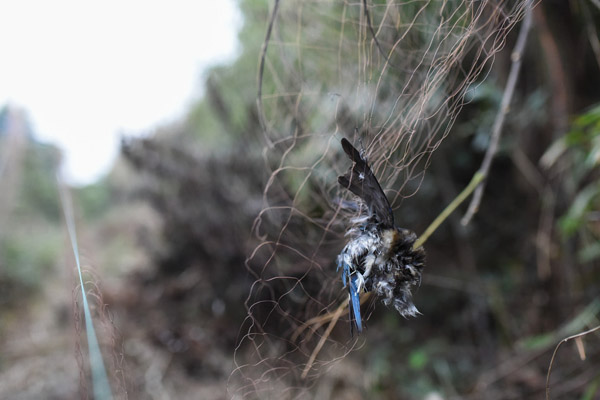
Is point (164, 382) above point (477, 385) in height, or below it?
above

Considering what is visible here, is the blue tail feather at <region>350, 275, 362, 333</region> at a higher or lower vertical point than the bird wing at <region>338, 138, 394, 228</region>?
lower

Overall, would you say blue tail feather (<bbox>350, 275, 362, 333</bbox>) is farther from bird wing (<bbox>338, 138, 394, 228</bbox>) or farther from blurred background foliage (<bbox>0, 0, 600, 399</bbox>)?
blurred background foliage (<bbox>0, 0, 600, 399</bbox>)

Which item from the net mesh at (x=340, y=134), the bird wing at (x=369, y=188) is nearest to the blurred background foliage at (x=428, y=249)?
the net mesh at (x=340, y=134)

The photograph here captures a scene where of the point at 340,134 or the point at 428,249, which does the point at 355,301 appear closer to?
the point at 340,134

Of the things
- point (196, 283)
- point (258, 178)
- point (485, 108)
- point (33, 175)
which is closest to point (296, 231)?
point (258, 178)

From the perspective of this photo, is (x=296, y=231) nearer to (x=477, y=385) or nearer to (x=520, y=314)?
(x=477, y=385)

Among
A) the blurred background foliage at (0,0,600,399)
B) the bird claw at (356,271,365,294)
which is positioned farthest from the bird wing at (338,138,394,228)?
the blurred background foliage at (0,0,600,399)

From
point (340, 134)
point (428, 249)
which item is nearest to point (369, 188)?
point (340, 134)
